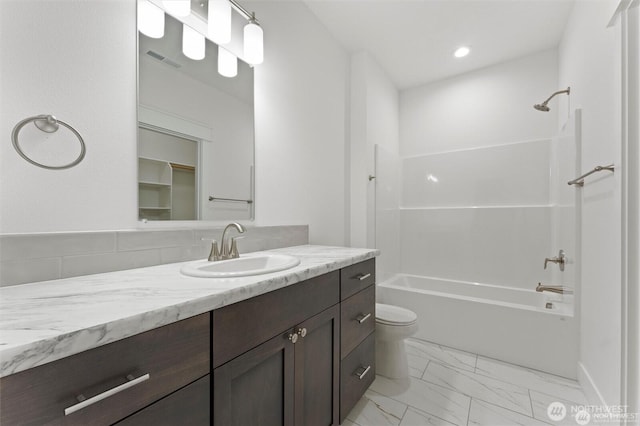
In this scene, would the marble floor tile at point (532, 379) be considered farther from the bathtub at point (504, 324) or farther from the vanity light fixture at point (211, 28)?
the vanity light fixture at point (211, 28)

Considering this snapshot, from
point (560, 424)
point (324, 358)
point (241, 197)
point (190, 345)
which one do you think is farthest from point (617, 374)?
point (241, 197)

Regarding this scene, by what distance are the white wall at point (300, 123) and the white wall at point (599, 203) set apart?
1.57 m

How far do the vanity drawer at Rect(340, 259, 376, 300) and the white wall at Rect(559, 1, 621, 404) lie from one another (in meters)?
1.08

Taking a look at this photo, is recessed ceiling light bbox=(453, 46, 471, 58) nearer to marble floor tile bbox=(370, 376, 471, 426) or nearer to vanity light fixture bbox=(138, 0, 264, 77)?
vanity light fixture bbox=(138, 0, 264, 77)

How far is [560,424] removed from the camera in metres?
1.39

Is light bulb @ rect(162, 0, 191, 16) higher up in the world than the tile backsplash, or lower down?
higher up

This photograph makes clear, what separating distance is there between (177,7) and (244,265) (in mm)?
1167

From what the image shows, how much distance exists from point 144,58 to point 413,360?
2416 millimetres

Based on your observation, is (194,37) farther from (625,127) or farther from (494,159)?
(494,159)

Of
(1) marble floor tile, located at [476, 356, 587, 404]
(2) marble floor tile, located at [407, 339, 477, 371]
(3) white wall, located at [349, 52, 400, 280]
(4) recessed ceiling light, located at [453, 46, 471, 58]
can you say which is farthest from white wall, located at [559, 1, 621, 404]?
(3) white wall, located at [349, 52, 400, 280]

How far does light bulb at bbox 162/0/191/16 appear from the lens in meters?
1.14

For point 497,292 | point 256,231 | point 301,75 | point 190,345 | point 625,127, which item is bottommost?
point 497,292

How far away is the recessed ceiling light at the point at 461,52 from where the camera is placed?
7.88 feet

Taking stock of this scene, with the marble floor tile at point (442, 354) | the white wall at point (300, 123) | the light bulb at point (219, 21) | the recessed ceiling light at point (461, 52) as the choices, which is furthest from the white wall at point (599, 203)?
the light bulb at point (219, 21)
